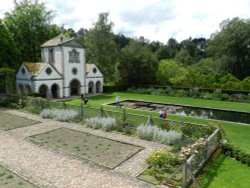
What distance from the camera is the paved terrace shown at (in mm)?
8031

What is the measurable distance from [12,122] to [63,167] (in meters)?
9.64

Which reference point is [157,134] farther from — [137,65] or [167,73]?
[167,73]

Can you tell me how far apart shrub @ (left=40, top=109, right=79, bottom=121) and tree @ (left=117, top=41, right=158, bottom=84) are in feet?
81.6

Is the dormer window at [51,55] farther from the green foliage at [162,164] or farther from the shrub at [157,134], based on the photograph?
the green foliage at [162,164]

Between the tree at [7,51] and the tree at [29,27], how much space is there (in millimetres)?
3157

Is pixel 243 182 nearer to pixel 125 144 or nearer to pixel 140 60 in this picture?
pixel 125 144

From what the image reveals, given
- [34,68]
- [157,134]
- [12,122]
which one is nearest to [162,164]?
[157,134]

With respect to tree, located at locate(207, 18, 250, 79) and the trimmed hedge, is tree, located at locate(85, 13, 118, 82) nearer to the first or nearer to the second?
tree, located at locate(207, 18, 250, 79)

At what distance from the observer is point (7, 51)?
109ft

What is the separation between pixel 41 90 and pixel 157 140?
25171mm

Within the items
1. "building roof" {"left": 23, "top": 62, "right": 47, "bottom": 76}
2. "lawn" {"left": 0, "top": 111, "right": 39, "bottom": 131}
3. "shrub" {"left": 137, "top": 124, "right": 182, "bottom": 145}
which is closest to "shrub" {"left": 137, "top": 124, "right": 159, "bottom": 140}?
"shrub" {"left": 137, "top": 124, "right": 182, "bottom": 145}

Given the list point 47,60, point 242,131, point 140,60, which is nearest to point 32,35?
point 47,60

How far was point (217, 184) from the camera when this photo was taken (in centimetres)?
818

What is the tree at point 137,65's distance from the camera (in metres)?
41.1
